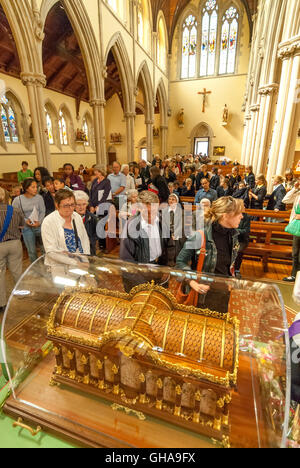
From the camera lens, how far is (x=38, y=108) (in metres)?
6.71

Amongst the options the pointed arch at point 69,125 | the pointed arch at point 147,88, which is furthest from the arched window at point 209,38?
the pointed arch at point 69,125

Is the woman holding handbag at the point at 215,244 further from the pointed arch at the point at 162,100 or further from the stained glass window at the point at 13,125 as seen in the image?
the pointed arch at the point at 162,100

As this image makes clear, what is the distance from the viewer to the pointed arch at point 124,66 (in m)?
11.4

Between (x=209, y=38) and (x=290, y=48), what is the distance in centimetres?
1747

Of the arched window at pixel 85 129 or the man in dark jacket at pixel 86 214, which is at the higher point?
the arched window at pixel 85 129

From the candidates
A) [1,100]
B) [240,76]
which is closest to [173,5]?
[240,76]

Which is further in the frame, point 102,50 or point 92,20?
point 102,50

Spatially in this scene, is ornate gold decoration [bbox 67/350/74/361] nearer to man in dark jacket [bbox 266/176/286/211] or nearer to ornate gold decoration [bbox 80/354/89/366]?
ornate gold decoration [bbox 80/354/89/366]

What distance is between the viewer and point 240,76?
1895cm

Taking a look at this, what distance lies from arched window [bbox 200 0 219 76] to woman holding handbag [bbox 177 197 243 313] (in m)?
22.5

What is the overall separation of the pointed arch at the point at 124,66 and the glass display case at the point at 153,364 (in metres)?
12.3

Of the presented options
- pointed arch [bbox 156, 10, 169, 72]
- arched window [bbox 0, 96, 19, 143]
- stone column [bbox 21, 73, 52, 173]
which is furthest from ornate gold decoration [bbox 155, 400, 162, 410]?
pointed arch [bbox 156, 10, 169, 72]

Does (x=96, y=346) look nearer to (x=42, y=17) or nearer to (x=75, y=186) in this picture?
(x=75, y=186)
